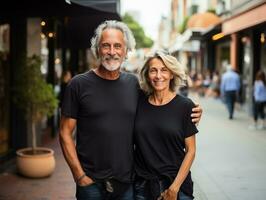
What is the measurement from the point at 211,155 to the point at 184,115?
7146 millimetres

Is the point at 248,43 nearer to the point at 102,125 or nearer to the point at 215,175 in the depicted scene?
the point at 215,175

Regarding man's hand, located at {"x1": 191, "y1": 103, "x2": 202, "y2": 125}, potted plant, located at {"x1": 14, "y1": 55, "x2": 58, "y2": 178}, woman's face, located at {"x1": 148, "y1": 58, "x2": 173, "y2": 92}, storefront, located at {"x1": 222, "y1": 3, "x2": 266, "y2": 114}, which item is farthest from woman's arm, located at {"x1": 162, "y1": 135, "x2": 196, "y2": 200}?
storefront, located at {"x1": 222, "y1": 3, "x2": 266, "y2": 114}

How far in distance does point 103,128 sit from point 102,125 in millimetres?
20

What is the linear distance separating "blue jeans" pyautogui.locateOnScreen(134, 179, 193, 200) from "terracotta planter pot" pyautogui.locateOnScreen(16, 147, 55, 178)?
4867mm

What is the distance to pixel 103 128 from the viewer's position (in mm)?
3408

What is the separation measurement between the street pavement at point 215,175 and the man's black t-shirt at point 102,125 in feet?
3.71

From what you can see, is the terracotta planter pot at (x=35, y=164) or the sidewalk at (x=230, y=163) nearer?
the sidewalk at (x=230, y=163)

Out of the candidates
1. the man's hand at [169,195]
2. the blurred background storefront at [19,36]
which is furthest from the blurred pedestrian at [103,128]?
the blurred background storefront at [19,36]

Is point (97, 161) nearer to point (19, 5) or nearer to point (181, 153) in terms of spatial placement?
point (181, 153)

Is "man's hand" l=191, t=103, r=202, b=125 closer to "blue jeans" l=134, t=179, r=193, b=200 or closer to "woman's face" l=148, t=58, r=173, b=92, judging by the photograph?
"woman's face" l=148, t=58, r=173, b=92

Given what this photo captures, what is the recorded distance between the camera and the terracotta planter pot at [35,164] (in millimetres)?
8156

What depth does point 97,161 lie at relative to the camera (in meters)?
3.45

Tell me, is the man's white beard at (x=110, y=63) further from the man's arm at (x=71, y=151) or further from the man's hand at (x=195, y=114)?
the man's hand at (x=195, y=114)

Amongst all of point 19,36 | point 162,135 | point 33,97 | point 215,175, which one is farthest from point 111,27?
point 19,36
